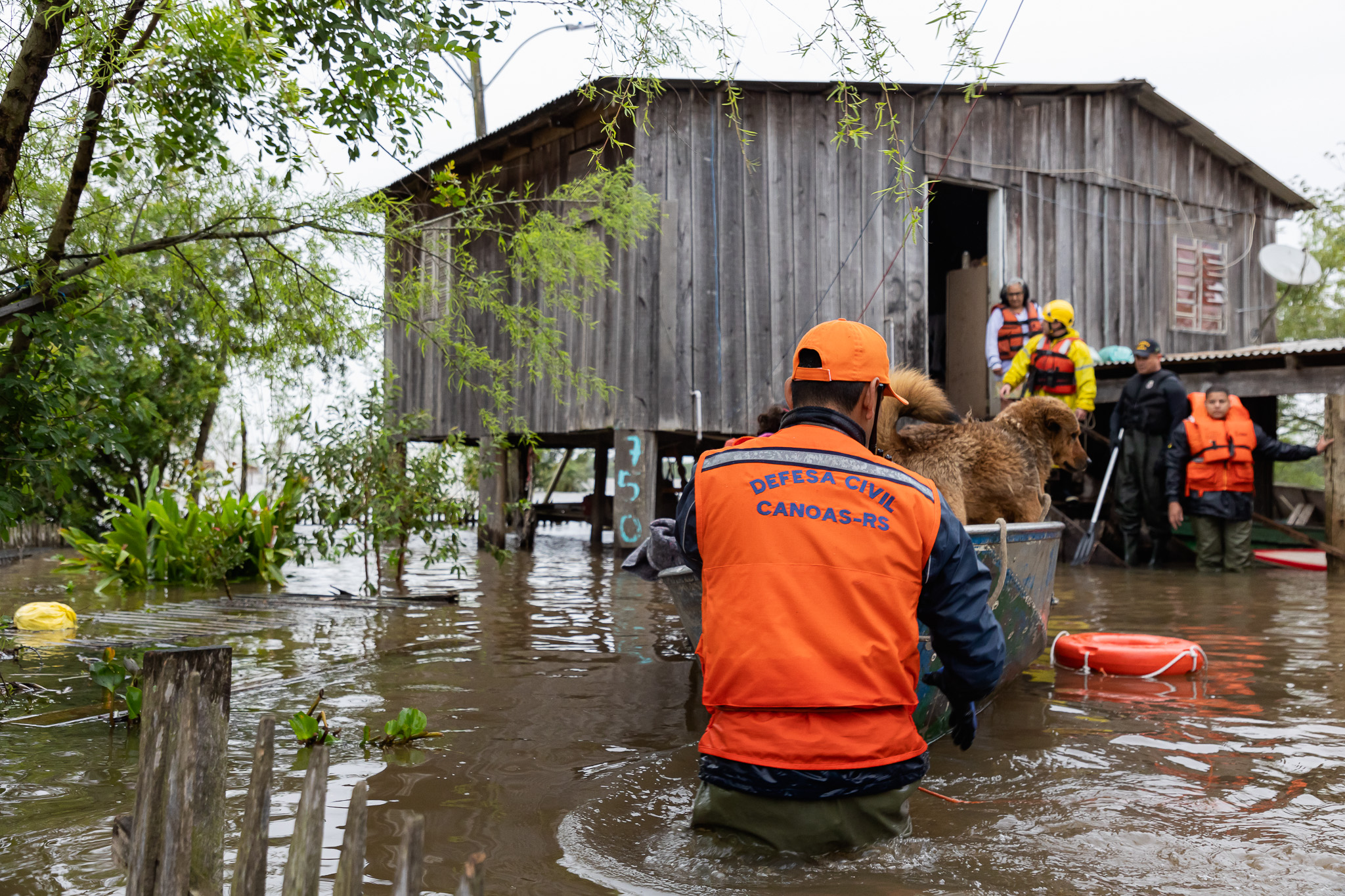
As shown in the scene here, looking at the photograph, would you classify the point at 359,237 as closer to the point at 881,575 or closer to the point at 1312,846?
the point at 881,575

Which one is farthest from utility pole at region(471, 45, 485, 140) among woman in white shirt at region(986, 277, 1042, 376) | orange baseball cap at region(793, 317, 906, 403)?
orange baseball cap at region(793, 317, 906, 403)

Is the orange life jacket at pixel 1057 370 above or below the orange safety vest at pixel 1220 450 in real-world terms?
above

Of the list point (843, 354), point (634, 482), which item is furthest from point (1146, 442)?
point (843, 354)

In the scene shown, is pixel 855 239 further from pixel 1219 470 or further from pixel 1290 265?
pixel 1290 265

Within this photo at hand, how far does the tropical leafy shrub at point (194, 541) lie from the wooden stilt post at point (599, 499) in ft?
27.7

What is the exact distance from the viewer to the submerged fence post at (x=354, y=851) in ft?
6.52

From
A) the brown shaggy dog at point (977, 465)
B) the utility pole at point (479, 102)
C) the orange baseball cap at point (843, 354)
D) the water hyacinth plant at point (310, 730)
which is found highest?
the utility pole at point (479, 102)

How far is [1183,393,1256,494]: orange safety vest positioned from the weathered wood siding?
346 cm

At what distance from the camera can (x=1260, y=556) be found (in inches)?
527

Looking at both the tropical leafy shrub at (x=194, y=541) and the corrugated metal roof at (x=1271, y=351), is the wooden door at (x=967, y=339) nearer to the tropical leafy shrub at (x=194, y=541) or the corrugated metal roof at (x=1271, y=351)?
the corrugated metal roof at (x=1271, y=351)

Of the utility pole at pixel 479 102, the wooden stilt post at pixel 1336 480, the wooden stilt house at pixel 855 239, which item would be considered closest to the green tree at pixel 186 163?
the wooden stilt house at pixel 855 239

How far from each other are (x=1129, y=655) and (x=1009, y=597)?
1.63 m

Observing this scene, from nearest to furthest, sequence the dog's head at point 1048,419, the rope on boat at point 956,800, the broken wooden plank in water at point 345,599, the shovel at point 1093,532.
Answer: the rope on boat at point 956,800
the dog's head at point 1048,419
the broken wooden plank in water at point 345,599
the shovel at point 1093,532

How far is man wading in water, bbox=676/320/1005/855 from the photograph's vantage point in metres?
2.81
